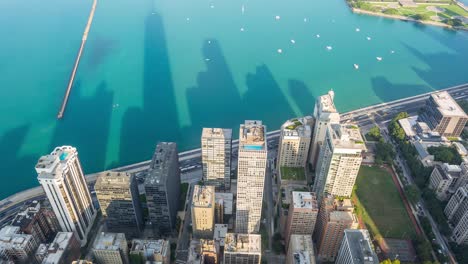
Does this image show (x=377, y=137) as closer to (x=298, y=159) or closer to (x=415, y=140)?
(x=415, y=140)

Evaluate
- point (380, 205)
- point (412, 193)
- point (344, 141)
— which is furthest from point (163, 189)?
point (412, 193)

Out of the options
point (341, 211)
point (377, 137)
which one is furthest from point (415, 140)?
point (341, 211)

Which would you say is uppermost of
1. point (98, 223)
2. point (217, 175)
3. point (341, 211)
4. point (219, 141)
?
point (219, 141)

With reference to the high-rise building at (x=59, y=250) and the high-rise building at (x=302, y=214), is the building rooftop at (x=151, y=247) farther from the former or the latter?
the high-rise building at (x=302, y=214)

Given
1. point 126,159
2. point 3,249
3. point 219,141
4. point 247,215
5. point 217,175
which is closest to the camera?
point 3,249

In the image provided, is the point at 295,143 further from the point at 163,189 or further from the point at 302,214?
the point at 163,189

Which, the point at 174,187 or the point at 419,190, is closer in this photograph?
the point at 174,187

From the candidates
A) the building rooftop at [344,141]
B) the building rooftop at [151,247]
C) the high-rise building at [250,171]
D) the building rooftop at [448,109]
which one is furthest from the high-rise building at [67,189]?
the building rooftop at [448,109]

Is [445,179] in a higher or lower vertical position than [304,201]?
lower
